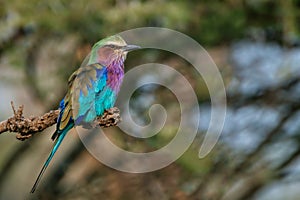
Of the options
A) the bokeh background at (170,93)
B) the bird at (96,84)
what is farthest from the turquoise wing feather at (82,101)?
the bokeh background at (170,93)

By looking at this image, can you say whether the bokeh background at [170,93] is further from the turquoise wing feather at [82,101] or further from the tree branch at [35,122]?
the tree branch at [35,122]

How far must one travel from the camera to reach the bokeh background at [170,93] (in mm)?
5855

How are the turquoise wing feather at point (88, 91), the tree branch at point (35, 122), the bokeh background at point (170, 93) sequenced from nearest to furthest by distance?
1. the tree branch at point (35, 122)
2. the turquoise wing feather at point (88, 91)
3. the bokeh background at point (170, 93)

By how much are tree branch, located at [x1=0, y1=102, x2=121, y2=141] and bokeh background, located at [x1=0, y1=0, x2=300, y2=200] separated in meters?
3.28

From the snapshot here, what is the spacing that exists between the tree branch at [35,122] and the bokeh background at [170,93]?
10.7 feet

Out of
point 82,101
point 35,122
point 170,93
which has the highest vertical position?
point 170,93

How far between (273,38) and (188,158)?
1.33 m

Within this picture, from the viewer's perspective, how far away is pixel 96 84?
2.33 metres

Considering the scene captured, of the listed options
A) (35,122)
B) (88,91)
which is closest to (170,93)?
(88,91)

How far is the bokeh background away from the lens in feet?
19.2

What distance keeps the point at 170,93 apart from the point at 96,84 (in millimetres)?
4197

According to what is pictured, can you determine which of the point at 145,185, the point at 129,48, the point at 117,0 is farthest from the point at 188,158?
the point at 129,48

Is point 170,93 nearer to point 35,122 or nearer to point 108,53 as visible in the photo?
point 108,53

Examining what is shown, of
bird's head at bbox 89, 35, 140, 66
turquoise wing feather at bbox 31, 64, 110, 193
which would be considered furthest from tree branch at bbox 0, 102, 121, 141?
bird's head at bbox 89, 35, 140, 66
